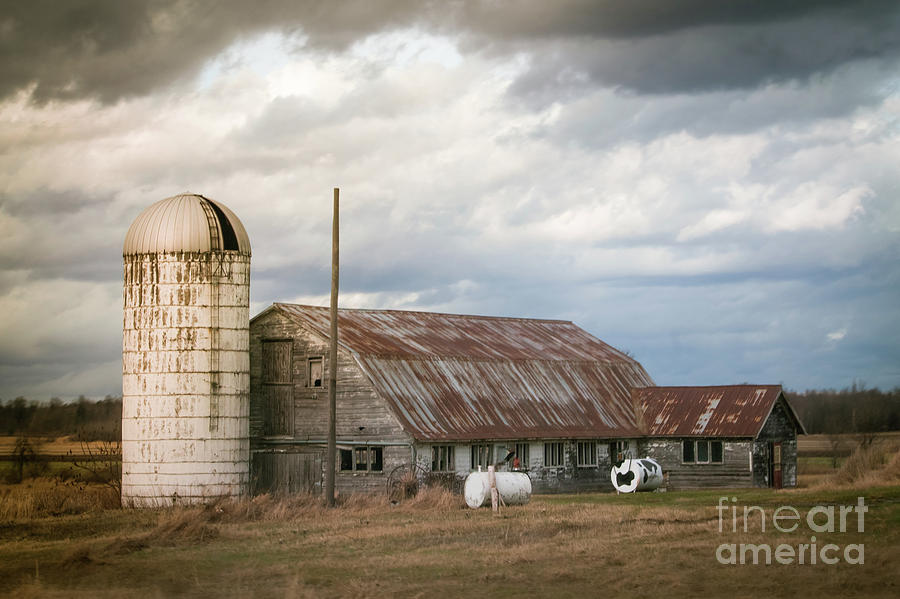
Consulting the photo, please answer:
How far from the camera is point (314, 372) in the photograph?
41250mm

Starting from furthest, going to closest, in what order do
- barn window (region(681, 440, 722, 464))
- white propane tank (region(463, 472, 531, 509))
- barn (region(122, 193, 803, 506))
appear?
1. barn window (region(681, 440, 722, 464))
2. barn (region(122, 193, 803, 506))
3. white propane tank (region(463, 472, 531, 509))

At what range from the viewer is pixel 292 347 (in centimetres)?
4178

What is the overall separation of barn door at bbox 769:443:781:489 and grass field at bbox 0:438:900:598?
986 centimetres

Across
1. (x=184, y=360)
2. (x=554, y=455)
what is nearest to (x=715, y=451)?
(x=554, y=455)

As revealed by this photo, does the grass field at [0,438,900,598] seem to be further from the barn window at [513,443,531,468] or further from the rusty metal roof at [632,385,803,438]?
the rusty metal roof at [632,385,803,438]

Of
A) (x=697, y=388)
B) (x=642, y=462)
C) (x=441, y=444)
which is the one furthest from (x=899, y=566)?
(x=697, y=388)

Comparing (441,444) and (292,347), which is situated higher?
(292,347)

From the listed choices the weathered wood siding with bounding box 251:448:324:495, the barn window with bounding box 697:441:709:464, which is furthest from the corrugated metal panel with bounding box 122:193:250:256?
the barn window with bounding box 697:441:709:464

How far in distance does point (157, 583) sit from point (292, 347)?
71.2ft

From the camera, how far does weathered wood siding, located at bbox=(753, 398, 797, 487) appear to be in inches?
1816

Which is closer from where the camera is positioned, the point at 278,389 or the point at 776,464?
the point at 278,389

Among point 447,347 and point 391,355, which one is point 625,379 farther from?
point 391,355

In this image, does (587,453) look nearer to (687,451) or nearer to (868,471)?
(687,451)

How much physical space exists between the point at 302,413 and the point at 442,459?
549cm
